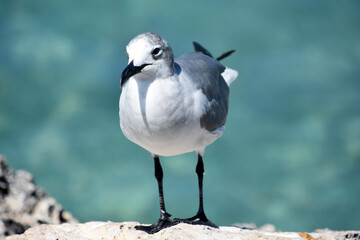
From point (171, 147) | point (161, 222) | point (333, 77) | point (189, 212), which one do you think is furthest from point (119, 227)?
point (333, 77)

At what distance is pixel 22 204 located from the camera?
4.48m

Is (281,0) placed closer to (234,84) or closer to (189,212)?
(234,84)

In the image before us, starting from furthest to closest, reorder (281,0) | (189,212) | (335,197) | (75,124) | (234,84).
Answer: (281,0), (234,84), (75,124), (335,197), (189,212)

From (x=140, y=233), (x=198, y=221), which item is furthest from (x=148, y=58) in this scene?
(x=198, y=221)

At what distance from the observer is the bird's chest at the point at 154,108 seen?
333 cm

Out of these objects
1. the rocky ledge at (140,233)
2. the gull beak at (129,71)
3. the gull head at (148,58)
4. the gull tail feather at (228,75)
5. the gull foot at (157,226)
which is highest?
the gull tail feather at (228,75)

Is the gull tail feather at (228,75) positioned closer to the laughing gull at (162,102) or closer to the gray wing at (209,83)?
the gray wing at (209,83)

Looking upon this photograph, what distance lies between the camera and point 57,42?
31.6 feet

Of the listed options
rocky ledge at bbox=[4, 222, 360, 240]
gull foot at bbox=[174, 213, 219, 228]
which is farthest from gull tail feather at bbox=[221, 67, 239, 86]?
rocky ledge at bbox=[4, 222, 360, 240]

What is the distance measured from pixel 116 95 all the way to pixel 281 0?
3.78 metres

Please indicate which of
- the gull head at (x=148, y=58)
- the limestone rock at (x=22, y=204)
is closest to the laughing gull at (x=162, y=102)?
the gull head at (x=148, y=58)

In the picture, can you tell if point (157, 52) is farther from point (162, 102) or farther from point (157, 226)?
point (157, 226)

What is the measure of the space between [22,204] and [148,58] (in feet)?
6.31

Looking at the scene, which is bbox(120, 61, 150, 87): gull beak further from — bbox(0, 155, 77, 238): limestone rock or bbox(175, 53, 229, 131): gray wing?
bbox(0, 155, 77, 238): limestone rock
